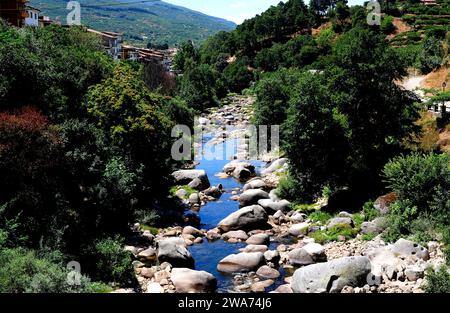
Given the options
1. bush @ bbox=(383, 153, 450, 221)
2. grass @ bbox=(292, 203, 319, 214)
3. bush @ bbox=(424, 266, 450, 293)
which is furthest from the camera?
grass @ bbox=(292, 203, 319, 214)

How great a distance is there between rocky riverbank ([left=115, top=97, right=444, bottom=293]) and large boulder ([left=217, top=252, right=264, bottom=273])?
0.05 metres

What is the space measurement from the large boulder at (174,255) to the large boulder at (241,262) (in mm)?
1642

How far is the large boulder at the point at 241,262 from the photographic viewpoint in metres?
24.1

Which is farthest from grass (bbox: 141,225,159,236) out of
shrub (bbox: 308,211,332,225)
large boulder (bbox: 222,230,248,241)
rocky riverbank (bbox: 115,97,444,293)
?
shrub (bbox: 308,211,332,225)

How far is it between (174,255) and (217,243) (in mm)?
4656

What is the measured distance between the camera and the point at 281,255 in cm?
2575

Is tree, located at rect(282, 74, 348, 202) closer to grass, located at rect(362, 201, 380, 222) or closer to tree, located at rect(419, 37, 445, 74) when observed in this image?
grass, located at rect(362, 201, 380, 222)

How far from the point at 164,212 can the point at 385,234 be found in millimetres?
14924

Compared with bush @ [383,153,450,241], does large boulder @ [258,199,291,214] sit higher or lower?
lower

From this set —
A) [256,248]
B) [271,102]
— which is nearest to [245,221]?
[256,248]

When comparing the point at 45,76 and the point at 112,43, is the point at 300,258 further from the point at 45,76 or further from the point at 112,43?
the point at 112,43

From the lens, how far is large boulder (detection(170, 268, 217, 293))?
21.4 meters

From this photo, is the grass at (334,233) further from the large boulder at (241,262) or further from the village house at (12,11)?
the village house at (12,11)
